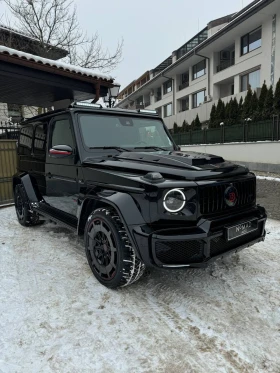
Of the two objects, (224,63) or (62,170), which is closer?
(62,170)

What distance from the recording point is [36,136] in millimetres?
4504

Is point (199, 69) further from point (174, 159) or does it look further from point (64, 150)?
point (174, 159)

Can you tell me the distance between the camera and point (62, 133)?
A: 3.73 m

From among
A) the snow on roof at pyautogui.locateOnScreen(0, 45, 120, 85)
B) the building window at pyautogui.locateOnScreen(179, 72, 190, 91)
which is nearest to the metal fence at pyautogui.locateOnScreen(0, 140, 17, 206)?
the snow on roof at pyautogui.locateOnScreen(0, 45, 120, 85)

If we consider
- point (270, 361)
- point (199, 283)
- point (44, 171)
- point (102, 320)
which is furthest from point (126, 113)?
point (270, 361)

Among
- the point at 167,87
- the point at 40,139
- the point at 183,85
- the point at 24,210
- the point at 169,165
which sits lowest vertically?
the point at 24,210

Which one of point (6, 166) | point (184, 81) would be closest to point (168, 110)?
point (184, 81)

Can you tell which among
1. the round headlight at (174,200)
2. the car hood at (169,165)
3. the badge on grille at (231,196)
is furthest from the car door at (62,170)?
the badge on grille at (231,196)

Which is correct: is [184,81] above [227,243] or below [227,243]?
above

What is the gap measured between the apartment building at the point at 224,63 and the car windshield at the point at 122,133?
14.4 meters

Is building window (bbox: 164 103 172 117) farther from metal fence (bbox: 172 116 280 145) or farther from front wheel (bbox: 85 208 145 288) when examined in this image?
front wheel (bbox: 85 208 145 288)

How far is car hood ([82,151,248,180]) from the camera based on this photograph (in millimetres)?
2594

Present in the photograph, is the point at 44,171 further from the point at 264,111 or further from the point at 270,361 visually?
the point at 264,111

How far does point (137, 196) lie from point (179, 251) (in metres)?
0.61
